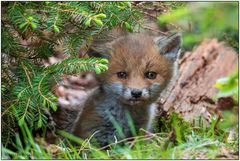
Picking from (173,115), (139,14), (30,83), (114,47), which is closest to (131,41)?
(114,47)

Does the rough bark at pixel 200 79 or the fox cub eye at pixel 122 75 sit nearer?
the fox cub eye at pixel 122 75

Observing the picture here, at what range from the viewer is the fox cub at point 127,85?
4.82 m

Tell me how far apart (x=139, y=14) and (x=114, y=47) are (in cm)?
58

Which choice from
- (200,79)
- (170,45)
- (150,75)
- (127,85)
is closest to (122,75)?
(127,85)

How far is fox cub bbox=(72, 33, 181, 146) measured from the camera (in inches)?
190

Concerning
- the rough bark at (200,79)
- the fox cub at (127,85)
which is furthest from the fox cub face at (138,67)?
the rough bark at (200,79)

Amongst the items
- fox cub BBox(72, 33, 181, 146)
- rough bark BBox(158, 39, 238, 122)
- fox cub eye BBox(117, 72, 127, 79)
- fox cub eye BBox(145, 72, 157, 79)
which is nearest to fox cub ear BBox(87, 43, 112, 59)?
fox cub BBox(72, 33, 181, 146)

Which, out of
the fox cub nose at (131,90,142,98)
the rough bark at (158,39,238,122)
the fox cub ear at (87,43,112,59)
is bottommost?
the rough bark at (158,39,238,122)

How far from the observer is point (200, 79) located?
630cm

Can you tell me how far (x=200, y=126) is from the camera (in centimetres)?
504

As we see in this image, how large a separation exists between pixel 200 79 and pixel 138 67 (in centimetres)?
167

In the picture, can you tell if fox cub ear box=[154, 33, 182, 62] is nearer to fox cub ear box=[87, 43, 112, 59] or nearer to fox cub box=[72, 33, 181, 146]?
fox cub box=[72, 33, 181, 146]

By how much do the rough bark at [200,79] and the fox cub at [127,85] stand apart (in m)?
0.71

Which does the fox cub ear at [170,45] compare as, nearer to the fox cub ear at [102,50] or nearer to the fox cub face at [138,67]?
the fox cub face at [138,67]
